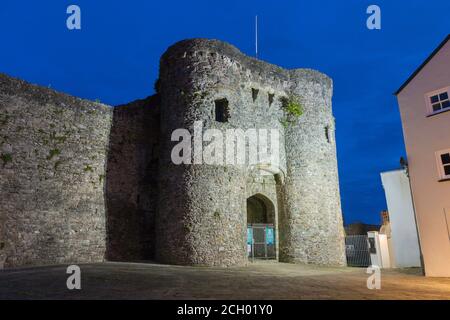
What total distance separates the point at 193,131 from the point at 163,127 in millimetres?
1854

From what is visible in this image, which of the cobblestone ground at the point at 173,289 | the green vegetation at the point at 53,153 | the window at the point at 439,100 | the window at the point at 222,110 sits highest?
the window at the point at 222,110

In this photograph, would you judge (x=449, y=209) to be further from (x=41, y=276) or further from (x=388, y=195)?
(x=41, y=276)

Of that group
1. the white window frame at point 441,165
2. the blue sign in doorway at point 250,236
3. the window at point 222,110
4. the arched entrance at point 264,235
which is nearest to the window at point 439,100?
the white window frame at point 441,165

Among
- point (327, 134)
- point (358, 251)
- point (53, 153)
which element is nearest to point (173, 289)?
point (53, 153)

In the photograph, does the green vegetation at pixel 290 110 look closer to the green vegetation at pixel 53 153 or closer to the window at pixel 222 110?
the window at pixel 222 110

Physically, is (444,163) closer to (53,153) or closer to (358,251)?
(358,251)

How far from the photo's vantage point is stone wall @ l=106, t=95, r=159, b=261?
14820 millimetres

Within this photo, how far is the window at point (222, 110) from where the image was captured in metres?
15.2

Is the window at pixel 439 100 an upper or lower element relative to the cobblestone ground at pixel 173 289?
upper

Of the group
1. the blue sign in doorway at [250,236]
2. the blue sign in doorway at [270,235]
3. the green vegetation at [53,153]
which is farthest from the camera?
the blue sign in doorway at [270,235]

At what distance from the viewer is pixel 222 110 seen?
1537 cm

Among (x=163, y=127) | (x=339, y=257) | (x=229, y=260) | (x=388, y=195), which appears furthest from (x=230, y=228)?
(x=388, y=195)

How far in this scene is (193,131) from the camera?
47.0 ft

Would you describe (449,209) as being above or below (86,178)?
below
